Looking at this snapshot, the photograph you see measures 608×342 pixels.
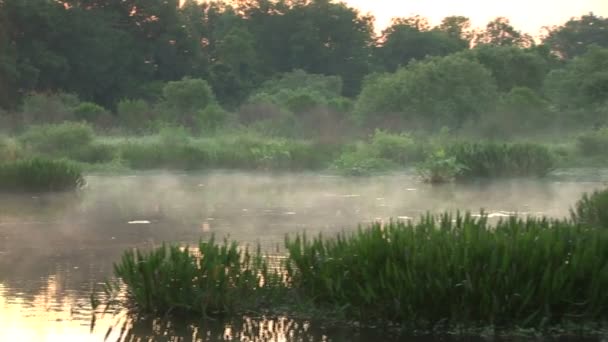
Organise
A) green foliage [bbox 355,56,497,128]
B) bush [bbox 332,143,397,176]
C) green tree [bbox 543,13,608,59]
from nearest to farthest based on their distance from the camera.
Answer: bush [bbox 332,143,397,176] < green foliage [bbox 355,56,497,128] < green tree [bbox 543,13,608,59]

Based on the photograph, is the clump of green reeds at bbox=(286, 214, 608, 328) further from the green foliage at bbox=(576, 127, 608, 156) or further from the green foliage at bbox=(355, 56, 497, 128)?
the green foliage at bbox=(355, 56, 497, 128)

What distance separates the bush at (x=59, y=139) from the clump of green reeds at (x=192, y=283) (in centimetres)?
2408

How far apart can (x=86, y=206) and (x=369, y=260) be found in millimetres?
13890

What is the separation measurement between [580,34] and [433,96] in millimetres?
49063

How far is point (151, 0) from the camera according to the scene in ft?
225

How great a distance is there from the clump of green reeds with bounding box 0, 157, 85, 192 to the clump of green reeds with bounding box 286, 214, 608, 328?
53.9ft

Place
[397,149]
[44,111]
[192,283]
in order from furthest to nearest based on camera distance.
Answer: [44,111] → [397,149] → [192,283]

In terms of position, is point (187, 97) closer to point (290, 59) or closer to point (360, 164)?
point (360, 164)

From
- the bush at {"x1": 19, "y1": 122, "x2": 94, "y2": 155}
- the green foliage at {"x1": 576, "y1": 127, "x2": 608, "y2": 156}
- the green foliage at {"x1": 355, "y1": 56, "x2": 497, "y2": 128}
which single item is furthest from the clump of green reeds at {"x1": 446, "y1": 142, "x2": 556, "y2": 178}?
the green foliage at {"x1": 355, "y1": 56, "x2": 497, "y2": 128}

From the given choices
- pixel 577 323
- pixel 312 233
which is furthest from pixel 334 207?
pixel 577 323

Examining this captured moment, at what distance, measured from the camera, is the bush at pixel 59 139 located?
33312 millimetres

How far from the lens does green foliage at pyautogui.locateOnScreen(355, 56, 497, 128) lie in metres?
47.9

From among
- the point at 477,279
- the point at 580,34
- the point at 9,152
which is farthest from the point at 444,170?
the point at 580,34

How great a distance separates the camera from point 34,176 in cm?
2448
